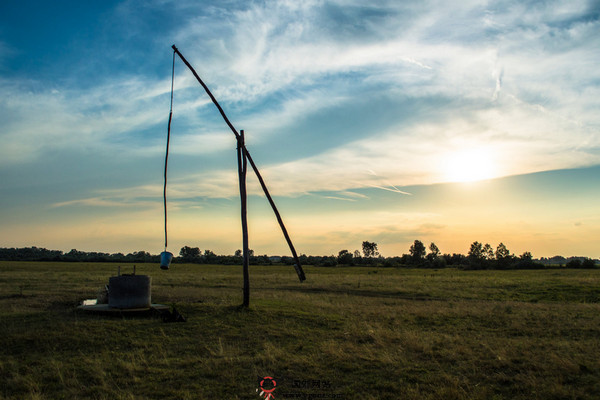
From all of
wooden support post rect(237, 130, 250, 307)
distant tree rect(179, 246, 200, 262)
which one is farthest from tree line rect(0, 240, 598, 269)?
wooden support post rect(237, 130, 250, 307)

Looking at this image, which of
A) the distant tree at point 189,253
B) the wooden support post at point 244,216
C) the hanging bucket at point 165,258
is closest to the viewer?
the hanging bucket at point 165,258

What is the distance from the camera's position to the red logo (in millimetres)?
8734

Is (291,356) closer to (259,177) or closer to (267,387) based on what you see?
(267,387)

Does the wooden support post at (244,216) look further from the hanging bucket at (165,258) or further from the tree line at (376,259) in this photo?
the tree line at (376,259)

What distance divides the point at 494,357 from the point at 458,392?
3.55 meters

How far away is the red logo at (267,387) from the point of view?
8734mm

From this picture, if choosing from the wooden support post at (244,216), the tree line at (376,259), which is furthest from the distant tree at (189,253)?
the wooden support post at (244,216)

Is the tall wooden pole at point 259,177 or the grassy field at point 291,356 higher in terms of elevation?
the tall wooden pole at point 259,177

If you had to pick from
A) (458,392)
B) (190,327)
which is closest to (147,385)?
(190,327)

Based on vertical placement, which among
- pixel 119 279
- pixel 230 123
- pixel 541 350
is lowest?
pixel 541 350

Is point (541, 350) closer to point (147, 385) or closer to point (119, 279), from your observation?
point (147, 385)

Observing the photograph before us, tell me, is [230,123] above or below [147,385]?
above

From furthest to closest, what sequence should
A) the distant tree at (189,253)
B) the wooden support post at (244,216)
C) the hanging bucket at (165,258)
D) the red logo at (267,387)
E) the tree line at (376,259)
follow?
the distant tree at (189,253) → the tree line at (376,259) → the wooden support post at (244,216) → the hanging bucket at (165,258) → the red logo at (267,387)

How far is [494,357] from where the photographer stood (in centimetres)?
1168
